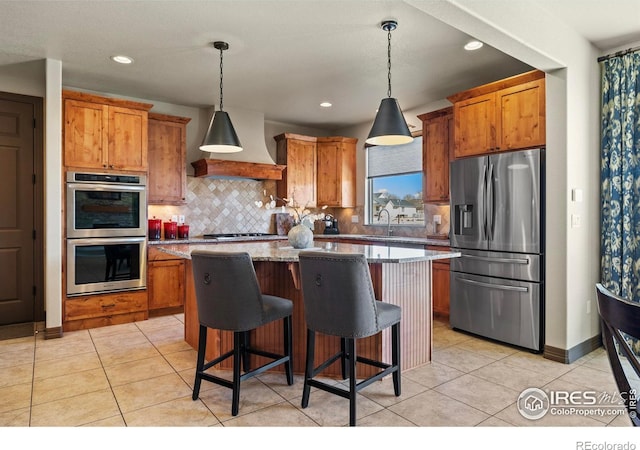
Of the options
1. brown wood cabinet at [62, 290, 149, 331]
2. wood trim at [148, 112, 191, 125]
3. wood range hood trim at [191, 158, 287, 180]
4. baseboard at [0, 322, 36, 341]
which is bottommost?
baseboard at [0, 322, 36, 341]

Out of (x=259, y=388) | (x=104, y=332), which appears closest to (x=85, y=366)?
(x=104, y=332)

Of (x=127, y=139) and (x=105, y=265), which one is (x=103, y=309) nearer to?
(x=105, y=265)

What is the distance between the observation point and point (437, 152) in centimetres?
469

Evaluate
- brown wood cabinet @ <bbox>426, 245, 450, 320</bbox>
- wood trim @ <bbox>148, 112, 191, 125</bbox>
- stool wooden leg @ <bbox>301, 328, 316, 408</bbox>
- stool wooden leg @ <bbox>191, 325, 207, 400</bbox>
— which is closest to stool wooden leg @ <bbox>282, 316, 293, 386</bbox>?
stool wooden leg @ <bbox>301, 328, 316, 408</bbox>

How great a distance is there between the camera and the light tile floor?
226 centimetres

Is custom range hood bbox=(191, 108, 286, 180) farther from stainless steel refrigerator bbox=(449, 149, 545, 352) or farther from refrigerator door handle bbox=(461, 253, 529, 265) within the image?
refrigerator door handle bbox=(461, 253, 529, 265)

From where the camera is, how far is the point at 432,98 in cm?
493

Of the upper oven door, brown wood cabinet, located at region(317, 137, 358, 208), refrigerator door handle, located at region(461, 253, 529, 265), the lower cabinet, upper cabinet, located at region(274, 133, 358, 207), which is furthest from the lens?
brown wood cabinet, located at region(317, 137, 358, 208)

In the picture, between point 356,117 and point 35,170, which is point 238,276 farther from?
point 356,117

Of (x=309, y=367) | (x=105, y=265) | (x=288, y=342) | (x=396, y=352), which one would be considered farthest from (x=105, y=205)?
(x=396, y=352)

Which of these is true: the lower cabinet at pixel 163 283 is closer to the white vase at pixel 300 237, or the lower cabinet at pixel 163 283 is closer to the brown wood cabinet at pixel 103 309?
the brown wood cabinet at pixel 103 309

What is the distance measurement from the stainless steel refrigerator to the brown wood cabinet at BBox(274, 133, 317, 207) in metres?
2.56

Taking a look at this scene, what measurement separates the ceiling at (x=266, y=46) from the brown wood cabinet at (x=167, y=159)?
0.36 meters

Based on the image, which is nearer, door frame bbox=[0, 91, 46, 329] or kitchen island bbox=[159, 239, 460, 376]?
kitchen island bbox=[159, 239, 460, 376]
